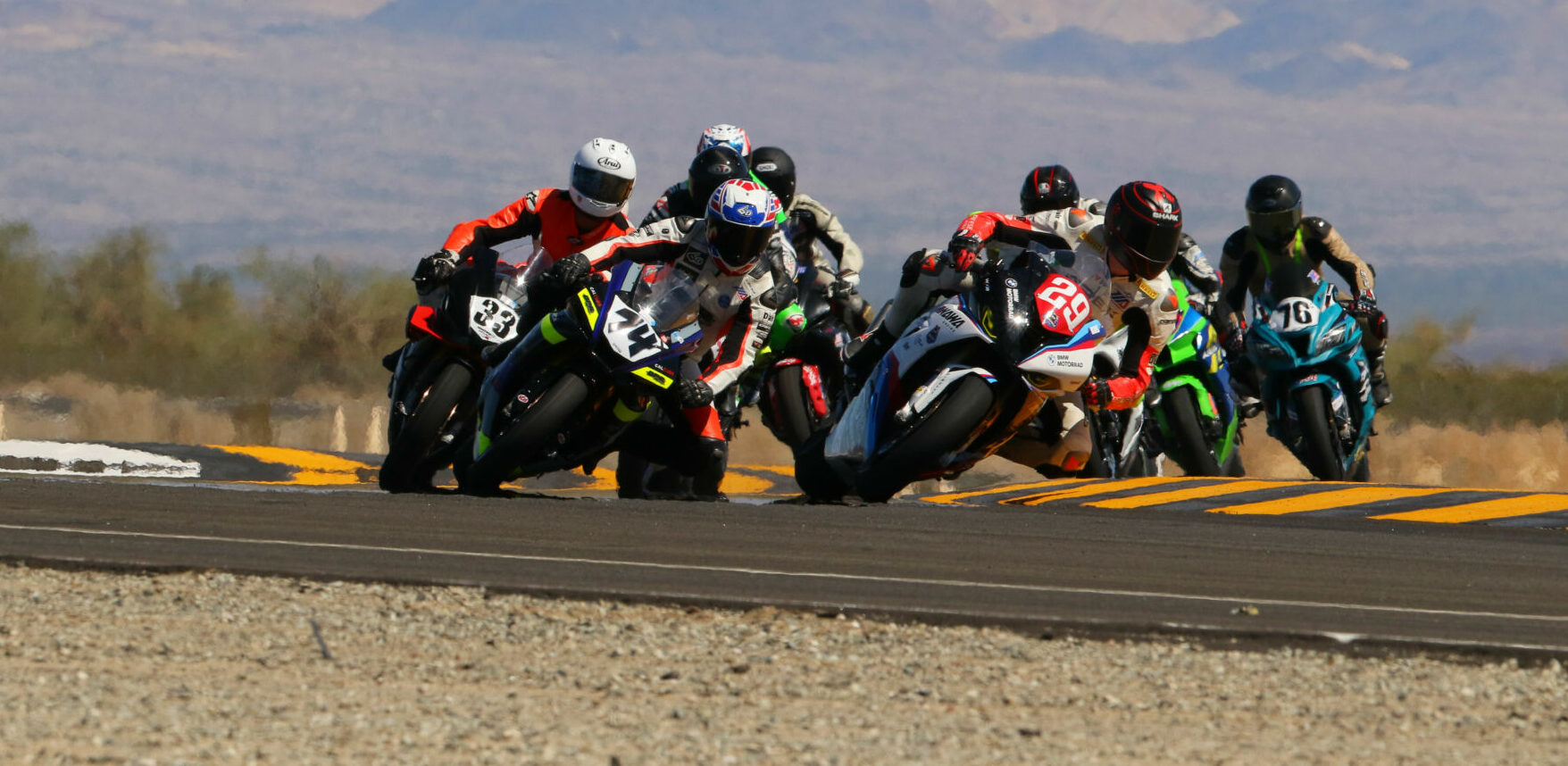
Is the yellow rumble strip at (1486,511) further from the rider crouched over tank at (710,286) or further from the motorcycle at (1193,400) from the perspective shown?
the rider crouched over tank at (710,286)

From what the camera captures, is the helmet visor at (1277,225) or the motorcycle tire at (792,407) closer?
the motorcycle tire at (792,407)

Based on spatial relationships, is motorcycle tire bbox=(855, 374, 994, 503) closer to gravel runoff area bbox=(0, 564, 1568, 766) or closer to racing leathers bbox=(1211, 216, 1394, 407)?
gravel runoff area bbox=(0, 564, 1568, 766)

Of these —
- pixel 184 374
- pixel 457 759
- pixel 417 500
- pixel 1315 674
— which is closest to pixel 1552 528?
pixel 1315 674

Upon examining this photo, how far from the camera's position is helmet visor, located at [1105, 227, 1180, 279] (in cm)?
1007

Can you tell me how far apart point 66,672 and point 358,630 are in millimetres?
828

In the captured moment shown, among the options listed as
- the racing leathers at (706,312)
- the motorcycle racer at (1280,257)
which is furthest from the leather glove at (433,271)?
the motorcycle racer at (1280,257)

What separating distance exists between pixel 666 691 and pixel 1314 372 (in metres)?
8.37

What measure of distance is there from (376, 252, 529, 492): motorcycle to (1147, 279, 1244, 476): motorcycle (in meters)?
3.99

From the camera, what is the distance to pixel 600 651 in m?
5.06

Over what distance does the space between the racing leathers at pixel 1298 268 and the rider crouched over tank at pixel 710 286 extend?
13.3ft

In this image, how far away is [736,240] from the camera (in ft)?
30.6

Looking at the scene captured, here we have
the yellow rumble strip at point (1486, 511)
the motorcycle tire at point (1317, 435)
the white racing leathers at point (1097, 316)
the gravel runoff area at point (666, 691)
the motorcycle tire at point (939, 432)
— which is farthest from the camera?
the motorcycle tire at point (1317, 435)

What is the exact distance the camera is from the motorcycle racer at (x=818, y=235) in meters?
12.1

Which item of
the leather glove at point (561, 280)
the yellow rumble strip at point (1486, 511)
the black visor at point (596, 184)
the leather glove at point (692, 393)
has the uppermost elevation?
the black visor at point (596, 184)
